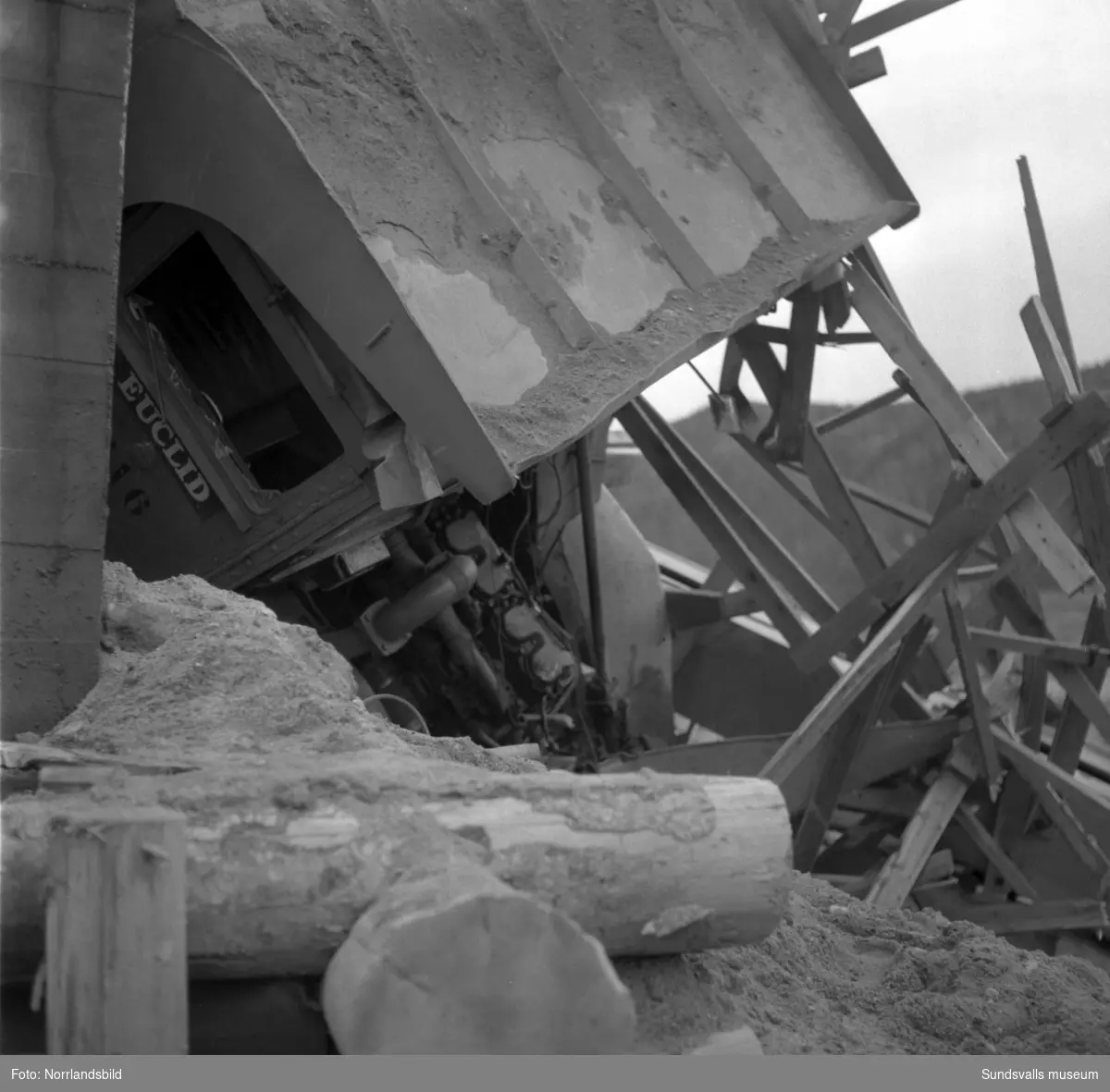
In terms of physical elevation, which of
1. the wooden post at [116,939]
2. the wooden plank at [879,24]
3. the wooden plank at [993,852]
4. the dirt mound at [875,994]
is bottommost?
the wooden plank at [993,852]

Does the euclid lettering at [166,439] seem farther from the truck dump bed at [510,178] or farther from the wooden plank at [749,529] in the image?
the wooden plank at [749,529]

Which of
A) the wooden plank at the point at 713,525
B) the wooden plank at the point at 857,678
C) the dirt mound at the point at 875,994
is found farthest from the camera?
the wooden plank at the point at 713,525

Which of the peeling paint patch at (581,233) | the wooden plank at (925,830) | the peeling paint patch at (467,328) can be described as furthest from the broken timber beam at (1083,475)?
the peeling paint patch at (467,328)

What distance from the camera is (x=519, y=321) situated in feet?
12.5

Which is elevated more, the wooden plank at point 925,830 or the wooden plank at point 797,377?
the wooden plank at point 797,377

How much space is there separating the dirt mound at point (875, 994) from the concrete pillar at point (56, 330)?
4.08 feet

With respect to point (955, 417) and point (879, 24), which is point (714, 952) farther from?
point (879, 24)

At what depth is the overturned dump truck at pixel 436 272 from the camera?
11.4 feet

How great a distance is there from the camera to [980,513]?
4590 millimetres

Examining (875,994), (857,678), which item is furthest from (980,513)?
(875,994)

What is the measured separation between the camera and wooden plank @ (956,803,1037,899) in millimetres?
5117

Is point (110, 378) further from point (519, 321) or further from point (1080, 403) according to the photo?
point (1080, 403)

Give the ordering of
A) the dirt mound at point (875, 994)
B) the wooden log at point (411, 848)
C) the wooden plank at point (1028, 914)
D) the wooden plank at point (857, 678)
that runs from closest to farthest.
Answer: the wooden log at point (411, 848), the dirt mound at point (875, 994), the wooden plank at point (857, 678), the wooden plank at point (1028, 914)

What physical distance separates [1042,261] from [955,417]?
95 centimetres
